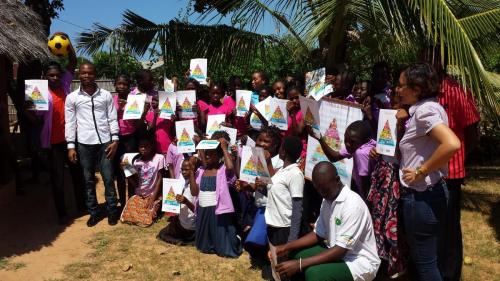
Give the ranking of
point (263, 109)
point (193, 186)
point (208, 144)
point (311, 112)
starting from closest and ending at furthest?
point (311, 112) → point (208, 144) → point (193, 186) → point (263, 109)

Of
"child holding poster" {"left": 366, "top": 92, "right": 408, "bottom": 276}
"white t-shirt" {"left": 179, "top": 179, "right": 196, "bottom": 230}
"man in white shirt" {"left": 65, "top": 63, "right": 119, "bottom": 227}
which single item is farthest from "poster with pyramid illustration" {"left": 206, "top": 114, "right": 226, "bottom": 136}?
"child holding poster" {"left": 366, "top": 92, "right": 408, "bottom": 276}

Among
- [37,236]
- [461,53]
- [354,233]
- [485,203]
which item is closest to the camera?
[354,233]

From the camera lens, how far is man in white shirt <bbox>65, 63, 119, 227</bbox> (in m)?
5.57

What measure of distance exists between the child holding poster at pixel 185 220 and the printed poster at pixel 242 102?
882mm

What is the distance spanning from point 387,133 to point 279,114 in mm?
1668

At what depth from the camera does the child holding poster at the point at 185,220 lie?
520 cm

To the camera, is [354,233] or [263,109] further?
[263,109]

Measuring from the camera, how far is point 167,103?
18.7ft

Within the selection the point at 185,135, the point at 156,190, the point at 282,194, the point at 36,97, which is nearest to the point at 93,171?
the point at 156,190

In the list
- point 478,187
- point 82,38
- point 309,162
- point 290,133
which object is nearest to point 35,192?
point 82,38

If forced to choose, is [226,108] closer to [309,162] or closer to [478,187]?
[309,162]

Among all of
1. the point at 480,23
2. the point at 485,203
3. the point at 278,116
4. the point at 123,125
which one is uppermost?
the point at 480,23

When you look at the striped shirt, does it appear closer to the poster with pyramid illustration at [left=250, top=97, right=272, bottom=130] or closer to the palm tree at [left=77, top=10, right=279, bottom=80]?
the poster with pyramid illustration at [left=250, top=97, right=272, bottom=130]

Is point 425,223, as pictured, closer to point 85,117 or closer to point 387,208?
point 387,208
